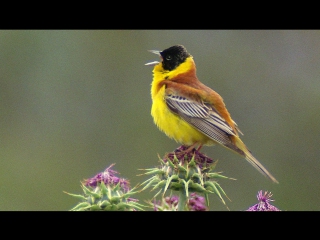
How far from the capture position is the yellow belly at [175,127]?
7.72 metres

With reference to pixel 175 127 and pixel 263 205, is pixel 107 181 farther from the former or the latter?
pixel 175 127

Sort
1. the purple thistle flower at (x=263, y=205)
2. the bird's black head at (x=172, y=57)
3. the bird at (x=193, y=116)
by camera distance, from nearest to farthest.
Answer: the purple thistle flower at (x=263, y=205) < the bird at (x=193, y=116) < the bird's black head at (x=172, y=57)

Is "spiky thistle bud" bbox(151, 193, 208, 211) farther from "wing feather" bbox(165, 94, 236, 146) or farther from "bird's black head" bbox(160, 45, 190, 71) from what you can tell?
"bird's black head" bbox(160, 45, 190, 71)

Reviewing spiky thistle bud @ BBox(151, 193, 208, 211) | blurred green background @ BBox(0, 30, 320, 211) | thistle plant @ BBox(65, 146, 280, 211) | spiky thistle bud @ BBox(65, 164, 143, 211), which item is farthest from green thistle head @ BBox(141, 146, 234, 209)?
blurred green background @ BBox(0, 30, 320, 211)

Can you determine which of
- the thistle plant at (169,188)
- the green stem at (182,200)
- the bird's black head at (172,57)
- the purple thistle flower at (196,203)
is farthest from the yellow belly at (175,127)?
the green stem at (182,200)

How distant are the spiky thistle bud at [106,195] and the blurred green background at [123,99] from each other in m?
8.73

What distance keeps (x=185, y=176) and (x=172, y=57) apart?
8.62 feet

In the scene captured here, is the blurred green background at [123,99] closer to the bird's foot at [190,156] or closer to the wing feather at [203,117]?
the wing feather at [203,117]

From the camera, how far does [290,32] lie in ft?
54.0

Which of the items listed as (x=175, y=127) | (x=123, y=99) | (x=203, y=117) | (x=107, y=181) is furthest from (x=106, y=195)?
(x=123, y=99)

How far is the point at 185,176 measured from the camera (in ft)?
20.8

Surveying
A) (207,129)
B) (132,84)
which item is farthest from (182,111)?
(132,84)

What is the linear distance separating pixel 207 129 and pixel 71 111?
8.83m

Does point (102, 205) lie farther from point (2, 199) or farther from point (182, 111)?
point (2, 199)
